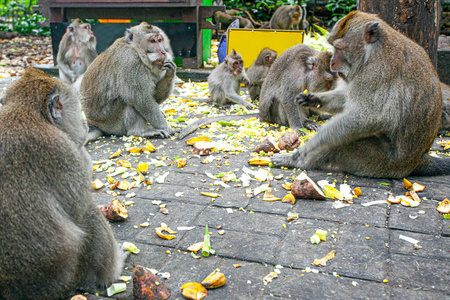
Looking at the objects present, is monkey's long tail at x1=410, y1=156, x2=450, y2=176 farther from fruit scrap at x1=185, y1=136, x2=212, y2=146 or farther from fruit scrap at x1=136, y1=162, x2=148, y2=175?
fruit scrap at x1=136, y1=162, x2=148, y2=175

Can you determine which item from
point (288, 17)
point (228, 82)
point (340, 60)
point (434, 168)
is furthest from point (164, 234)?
point (288, 17)

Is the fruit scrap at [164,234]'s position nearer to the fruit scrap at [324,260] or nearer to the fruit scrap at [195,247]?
the fruit scrap at [195,247]

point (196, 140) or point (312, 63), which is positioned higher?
point (312, 63)

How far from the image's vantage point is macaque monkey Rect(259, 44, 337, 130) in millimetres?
5938

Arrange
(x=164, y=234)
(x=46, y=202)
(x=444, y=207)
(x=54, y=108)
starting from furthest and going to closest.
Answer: (x=444, y=207), (x=164, y=234), (x=54, y=108), (x=46, y=202)

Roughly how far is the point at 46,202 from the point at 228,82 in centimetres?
597

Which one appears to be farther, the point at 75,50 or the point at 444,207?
the point at 75,50

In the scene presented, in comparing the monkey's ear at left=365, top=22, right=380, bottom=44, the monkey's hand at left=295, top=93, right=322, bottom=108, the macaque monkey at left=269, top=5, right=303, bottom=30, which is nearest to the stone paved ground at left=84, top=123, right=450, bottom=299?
the monkey's hand at left=295, top=93, right=322, bottom=108

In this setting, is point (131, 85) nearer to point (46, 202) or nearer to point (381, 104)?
point (381, 104)

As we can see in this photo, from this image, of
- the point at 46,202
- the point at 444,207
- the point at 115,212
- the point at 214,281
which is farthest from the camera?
the point at 444,207

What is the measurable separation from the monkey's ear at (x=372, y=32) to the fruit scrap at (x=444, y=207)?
1567 mm

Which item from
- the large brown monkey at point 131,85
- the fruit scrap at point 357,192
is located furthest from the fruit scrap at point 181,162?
the fruit scrap at point 357,192

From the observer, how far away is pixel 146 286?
8.24ft

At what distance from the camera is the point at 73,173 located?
239cm
